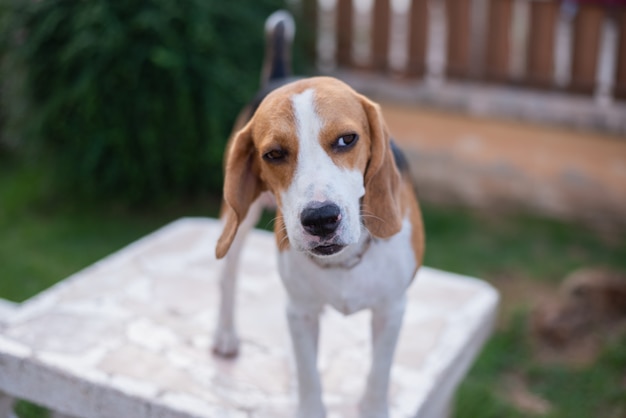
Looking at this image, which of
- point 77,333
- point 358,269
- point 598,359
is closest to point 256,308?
point 77,333

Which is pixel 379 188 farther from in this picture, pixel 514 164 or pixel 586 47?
pixel 586 47

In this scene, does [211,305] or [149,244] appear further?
[149,244]

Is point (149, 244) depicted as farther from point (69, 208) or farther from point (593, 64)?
point (593, 64)

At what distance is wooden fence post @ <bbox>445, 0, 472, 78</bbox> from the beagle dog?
3.28 m

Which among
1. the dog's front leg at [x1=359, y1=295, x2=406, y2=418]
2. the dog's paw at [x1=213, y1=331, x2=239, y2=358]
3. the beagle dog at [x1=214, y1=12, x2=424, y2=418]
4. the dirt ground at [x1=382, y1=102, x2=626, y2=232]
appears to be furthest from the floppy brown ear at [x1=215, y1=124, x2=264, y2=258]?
the dirt ground at [x1=382, y1=102, x2=626, y2=232]

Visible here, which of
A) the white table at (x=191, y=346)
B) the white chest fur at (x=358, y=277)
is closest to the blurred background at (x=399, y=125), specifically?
the white table at (x=191, y=346)

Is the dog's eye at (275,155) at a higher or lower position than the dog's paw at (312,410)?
higher

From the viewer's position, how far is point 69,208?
5660 millimetres

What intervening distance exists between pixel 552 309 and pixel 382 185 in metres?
2.44

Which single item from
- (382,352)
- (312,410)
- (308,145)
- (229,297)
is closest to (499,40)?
(229,297)

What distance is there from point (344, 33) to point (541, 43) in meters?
1.50

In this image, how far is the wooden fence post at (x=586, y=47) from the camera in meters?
5.16

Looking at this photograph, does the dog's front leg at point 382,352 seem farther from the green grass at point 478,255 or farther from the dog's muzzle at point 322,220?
the green grass at point 478,255

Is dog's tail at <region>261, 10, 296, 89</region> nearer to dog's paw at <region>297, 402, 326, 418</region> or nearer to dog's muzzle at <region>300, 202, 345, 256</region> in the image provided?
dog's muzzle at <region>300, 202, 345, 256</region>
